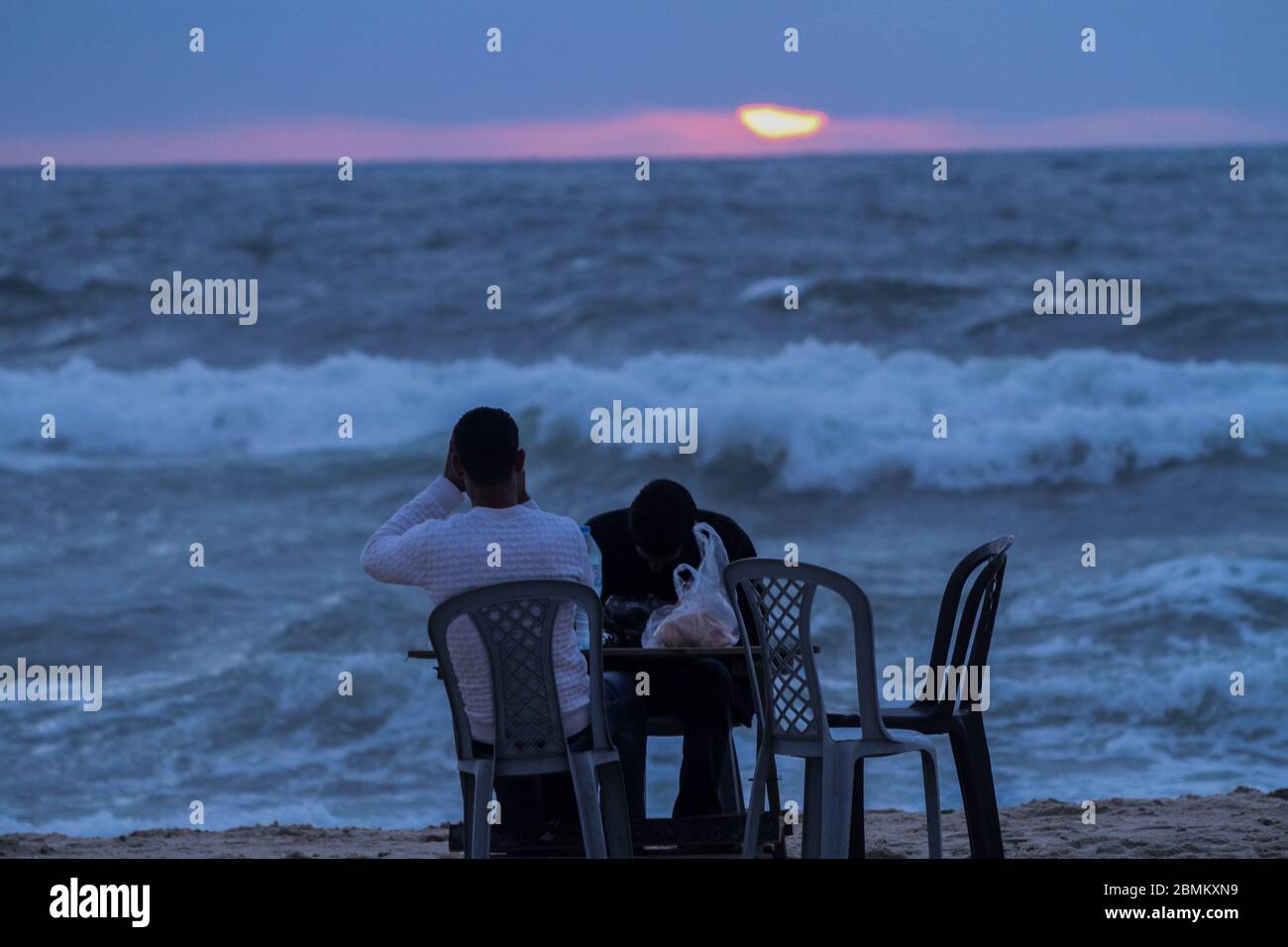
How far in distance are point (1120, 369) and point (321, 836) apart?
1139 cm

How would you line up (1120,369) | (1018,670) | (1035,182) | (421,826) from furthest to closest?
(1035,182) → (1120,369) → (1018,670) → (421,826)

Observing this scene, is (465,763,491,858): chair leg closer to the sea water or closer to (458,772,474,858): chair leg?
(458,772,474,858): chair leg

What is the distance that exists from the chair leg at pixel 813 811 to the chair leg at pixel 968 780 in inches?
16.3

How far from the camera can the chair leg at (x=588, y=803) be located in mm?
3373

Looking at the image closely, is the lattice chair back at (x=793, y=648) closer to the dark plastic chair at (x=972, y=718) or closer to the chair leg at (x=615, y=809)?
the dark plastic chair at (x=972, y=718)

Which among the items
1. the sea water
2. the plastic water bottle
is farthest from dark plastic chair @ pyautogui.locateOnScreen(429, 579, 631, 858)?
the sea water

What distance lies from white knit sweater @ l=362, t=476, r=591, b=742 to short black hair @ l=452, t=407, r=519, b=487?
0.27 ft

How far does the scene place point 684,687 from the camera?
3.81 meters

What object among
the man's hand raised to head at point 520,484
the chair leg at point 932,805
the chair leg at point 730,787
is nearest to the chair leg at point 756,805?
the chair leg at point 932,805

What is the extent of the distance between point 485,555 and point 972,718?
1.24 m

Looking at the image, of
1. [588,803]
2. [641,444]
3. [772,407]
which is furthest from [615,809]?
[772,407]

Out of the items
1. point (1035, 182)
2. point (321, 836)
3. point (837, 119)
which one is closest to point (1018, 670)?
point (321, 836)
